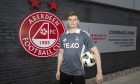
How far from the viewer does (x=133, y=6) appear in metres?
11.8

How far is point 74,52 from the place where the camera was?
193 inches

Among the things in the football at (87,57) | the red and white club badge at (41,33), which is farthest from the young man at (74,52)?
the red and white club badge at (41,33)

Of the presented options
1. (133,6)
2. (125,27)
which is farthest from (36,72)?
(133,6)

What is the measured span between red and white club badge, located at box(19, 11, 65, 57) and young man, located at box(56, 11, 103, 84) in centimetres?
238

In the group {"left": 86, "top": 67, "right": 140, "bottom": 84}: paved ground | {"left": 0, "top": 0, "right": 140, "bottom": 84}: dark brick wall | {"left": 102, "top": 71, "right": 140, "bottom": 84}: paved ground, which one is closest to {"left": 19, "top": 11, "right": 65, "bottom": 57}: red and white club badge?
{"left": 0, "top": 0, "right": 140, "bottom": 84}: dark brick wall

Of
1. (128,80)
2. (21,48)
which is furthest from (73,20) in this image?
(128,80)

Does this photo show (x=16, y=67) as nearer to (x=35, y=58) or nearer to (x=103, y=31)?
(x=35, y=58)

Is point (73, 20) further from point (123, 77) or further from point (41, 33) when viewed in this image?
point (123, 77)

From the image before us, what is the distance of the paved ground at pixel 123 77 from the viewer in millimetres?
9172

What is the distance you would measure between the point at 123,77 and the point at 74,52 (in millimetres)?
5538

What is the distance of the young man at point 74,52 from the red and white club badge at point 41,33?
2.38 m

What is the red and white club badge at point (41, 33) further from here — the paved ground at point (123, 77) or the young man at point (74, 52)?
the young man at point (74, 52)

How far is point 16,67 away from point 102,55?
12.6ft

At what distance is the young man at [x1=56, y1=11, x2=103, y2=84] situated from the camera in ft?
16.1
